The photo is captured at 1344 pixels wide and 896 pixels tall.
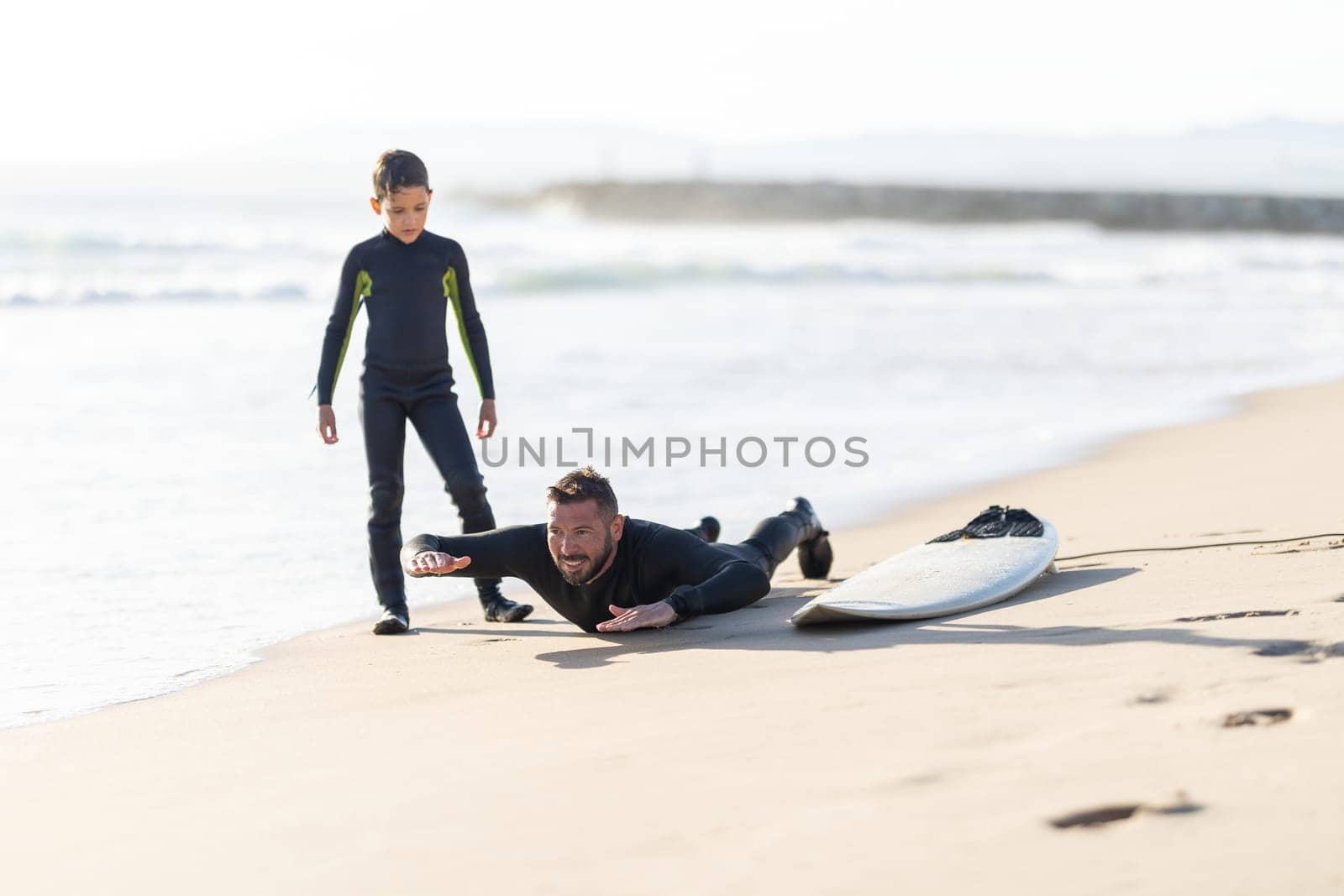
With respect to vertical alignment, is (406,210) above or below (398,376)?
above

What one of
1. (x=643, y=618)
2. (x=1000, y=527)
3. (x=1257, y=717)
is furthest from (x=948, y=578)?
(x=1257, y=717)

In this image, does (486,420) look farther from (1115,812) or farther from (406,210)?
(1115,812)

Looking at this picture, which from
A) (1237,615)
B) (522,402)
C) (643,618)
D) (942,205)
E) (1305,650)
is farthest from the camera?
(942,205)

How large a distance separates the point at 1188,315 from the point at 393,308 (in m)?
13.6

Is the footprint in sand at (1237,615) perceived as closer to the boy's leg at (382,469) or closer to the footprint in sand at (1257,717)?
the footprint in sand at (1257,717)

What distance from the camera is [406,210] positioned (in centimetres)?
471

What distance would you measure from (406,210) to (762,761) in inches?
106

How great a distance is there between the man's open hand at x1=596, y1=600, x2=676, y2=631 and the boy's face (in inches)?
61.7

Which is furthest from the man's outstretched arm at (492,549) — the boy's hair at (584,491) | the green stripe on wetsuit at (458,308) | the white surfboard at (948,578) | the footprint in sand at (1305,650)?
the footprint in sand at (1305,650)

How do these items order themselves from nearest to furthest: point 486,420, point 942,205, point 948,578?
point 948,578, point 486,420, point 942,205

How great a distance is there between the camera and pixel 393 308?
15.7 ft

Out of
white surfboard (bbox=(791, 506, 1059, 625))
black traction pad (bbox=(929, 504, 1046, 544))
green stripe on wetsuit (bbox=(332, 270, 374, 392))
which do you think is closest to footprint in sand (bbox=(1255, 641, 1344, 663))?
white surfboard (bbox=(791, 506, 1059, 625))

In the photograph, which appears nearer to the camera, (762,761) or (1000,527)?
(762,761)

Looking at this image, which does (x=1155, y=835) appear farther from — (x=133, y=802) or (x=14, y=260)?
(x=14, y=260)
